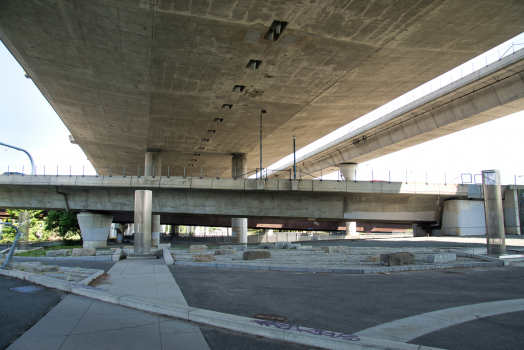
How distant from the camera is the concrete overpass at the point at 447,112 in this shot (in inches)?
986

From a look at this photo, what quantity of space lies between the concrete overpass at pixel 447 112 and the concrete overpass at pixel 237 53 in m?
5.89

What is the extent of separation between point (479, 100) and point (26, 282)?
1228 inches

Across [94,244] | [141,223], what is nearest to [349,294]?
[141,223]

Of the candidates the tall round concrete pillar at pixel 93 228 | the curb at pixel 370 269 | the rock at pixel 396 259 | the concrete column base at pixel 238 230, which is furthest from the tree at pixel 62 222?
the rock at pixel 396 259

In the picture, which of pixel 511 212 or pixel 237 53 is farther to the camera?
pixel 511 212

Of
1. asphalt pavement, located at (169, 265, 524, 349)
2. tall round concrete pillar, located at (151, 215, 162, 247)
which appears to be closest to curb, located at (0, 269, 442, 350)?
asphalt pavement, located at (169, 265, 524, 349)

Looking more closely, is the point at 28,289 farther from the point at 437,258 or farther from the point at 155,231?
the point at 155,231

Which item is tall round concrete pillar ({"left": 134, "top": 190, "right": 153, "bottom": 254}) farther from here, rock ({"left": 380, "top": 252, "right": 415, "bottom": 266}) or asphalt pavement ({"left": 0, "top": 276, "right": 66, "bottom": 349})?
rock ({"left": 380, "top": 252, "right": 415, "bottom": 266})

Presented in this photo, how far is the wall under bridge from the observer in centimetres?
3108

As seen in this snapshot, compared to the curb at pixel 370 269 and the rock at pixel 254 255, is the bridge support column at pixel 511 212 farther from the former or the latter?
the rock at pixel 254 255

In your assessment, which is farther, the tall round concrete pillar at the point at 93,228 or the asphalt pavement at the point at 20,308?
the tall round concrete pillar at the point at 93,228

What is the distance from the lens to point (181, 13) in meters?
15.3

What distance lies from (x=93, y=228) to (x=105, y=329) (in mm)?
33603

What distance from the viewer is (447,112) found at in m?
31.0
